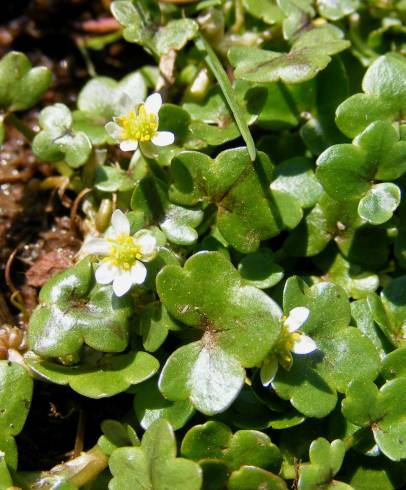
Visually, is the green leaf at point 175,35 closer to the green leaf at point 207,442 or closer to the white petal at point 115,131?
the white petal at point 115,131

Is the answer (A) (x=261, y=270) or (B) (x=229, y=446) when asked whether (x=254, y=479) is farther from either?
(A) (x=261, y=270)

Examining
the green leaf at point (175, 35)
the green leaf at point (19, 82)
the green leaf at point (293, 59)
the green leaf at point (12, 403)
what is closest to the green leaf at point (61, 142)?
the green leaf at point (19, 82)

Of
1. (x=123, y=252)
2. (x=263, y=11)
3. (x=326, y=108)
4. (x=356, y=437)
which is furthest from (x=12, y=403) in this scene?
(x=263, y=11)

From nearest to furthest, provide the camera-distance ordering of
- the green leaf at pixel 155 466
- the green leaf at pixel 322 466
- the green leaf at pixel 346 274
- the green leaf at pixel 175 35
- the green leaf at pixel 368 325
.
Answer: the green leaf at pixel 155 466 → the green leaf at pixel 322 466 → the green leaf at pixel 368 325 → the green leaf at pixel 346 274 → the green leaf at pixel 175 35

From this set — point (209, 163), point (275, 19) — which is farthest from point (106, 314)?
point (275, 19)

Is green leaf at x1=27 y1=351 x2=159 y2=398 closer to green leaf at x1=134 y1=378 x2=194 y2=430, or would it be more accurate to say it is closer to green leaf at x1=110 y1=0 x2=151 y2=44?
green leaf at x1=134 y1=378 x2=194 y2=430

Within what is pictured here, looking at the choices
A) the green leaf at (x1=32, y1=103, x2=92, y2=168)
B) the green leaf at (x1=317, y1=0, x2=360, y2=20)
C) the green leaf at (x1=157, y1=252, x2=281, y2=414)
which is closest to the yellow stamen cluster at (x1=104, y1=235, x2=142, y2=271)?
the green leaf at (x1=157, y1=252, x2=281, y2=414)
